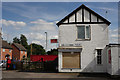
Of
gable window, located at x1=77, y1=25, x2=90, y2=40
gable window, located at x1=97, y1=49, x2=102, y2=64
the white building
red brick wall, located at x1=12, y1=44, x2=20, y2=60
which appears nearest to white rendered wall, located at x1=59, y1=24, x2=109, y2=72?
the white building

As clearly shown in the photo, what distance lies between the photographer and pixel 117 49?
46.1ft

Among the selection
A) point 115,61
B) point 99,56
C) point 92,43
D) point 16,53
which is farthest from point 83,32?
point 16,53

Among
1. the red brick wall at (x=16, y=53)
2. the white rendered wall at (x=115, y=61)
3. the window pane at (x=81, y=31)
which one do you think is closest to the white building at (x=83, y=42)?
the window pane at (x=81, y=31)

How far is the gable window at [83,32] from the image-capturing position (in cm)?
1762

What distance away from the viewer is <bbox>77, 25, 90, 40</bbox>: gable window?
17.6m

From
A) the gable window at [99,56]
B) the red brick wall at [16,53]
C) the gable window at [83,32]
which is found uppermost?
the gable window at [83,32]

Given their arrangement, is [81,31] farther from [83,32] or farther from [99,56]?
[99,56]

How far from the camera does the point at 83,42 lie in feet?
57.4

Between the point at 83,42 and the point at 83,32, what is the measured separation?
3.97ft

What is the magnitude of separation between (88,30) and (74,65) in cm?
445

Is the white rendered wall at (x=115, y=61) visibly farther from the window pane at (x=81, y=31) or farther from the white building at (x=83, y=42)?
the window pane at (x=81, y=31)

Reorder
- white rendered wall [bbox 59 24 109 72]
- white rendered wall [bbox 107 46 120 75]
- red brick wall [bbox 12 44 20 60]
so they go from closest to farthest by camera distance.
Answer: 1. white rendered wall [bbox 107 46 120 75]
2. white rendered wall [bbox 59 24 109 72]
3. red brick wall [bbox 12 44 20 60]

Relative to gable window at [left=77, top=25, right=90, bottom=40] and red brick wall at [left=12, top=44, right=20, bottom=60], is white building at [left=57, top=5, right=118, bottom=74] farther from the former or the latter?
red brick wall at [left=12, top=44, right=20, bottom=60]

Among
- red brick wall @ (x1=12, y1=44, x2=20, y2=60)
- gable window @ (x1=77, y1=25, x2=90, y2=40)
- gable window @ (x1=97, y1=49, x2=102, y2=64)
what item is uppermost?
gable window @ (x1=77, y1=25, x2=90, y2=40)
